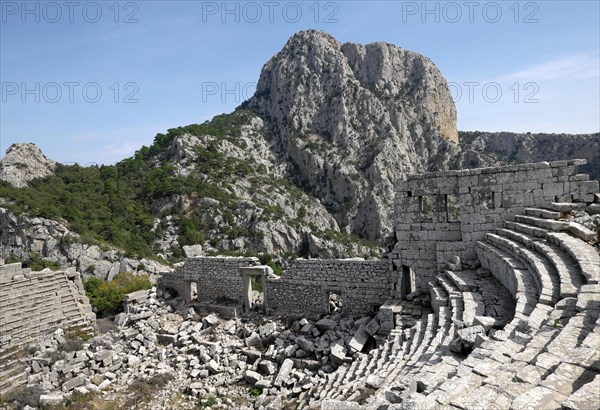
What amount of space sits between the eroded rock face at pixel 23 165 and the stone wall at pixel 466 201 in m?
40.2

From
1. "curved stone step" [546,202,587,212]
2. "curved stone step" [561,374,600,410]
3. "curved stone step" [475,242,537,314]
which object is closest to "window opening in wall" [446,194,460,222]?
"curved stone step" [475,242,537,314]

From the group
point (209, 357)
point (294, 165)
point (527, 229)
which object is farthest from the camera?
→ point (294, 165)

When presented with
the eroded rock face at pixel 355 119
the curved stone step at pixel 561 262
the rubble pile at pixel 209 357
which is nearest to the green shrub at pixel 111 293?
the rubble pile at pixel 209 357

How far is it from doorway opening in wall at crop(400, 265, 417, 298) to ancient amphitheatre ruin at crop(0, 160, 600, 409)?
7 cm

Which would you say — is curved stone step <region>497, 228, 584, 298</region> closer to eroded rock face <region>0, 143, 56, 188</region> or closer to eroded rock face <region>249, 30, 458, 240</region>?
eroded rock face <region>0, 143, 56, 188</region>

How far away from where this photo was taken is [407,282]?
1384cm

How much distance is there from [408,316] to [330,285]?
359 cm

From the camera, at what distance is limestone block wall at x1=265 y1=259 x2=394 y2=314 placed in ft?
45.5

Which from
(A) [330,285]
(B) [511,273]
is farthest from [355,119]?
(B) [511,273]

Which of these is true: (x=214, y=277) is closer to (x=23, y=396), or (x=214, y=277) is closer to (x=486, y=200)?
(x=23, y=396)

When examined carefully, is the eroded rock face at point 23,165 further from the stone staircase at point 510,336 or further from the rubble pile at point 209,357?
the stone staircase at point 510,336

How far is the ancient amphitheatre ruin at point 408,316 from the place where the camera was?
5125 millimetres

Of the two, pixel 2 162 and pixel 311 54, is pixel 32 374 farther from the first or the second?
pixel 311 54

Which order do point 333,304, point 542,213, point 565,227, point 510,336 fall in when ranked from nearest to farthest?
point 510,336
point 565,227
point 542,213
point 333,304
